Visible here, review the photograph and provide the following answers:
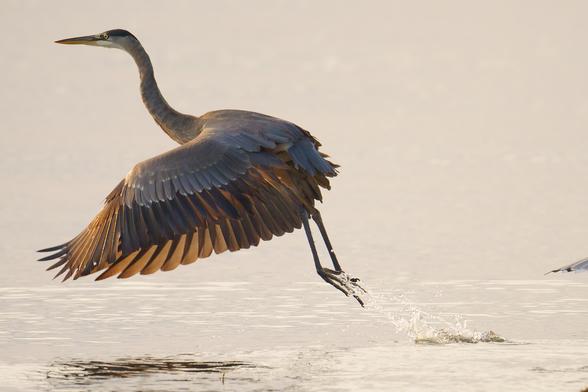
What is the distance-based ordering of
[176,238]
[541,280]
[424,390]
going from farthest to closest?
[541,280] < [176,238] < [424,390]

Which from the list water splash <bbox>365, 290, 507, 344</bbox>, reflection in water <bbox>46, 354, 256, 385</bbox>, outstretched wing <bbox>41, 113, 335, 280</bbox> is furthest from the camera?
water splash <bbox>365, 290, 507, 344</bbox>

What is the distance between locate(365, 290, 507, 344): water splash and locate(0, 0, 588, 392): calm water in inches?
1.1

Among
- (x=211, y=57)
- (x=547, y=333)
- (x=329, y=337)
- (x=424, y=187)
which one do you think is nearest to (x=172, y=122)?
(x=329, y=337)

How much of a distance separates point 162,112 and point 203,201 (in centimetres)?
226

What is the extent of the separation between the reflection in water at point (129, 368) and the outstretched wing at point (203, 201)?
62 centimetres

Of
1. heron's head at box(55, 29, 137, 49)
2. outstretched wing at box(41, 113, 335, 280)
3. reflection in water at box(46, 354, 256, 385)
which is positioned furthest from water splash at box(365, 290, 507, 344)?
heron's head at box(55, 29, 137, 49)

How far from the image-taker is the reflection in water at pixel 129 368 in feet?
32.8

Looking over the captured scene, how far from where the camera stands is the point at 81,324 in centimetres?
1213

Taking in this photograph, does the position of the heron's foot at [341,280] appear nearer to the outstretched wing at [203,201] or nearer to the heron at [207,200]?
the heron at [207,200]

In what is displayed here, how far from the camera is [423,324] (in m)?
11.8

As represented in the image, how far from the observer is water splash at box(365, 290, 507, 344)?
37.4 ft

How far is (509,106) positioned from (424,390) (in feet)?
66.1

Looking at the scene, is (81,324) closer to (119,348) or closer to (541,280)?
(119,348)

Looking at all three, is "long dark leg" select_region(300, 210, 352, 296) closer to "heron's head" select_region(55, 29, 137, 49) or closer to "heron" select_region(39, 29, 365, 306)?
"heron" select_region(39, 29, 365, 306)
